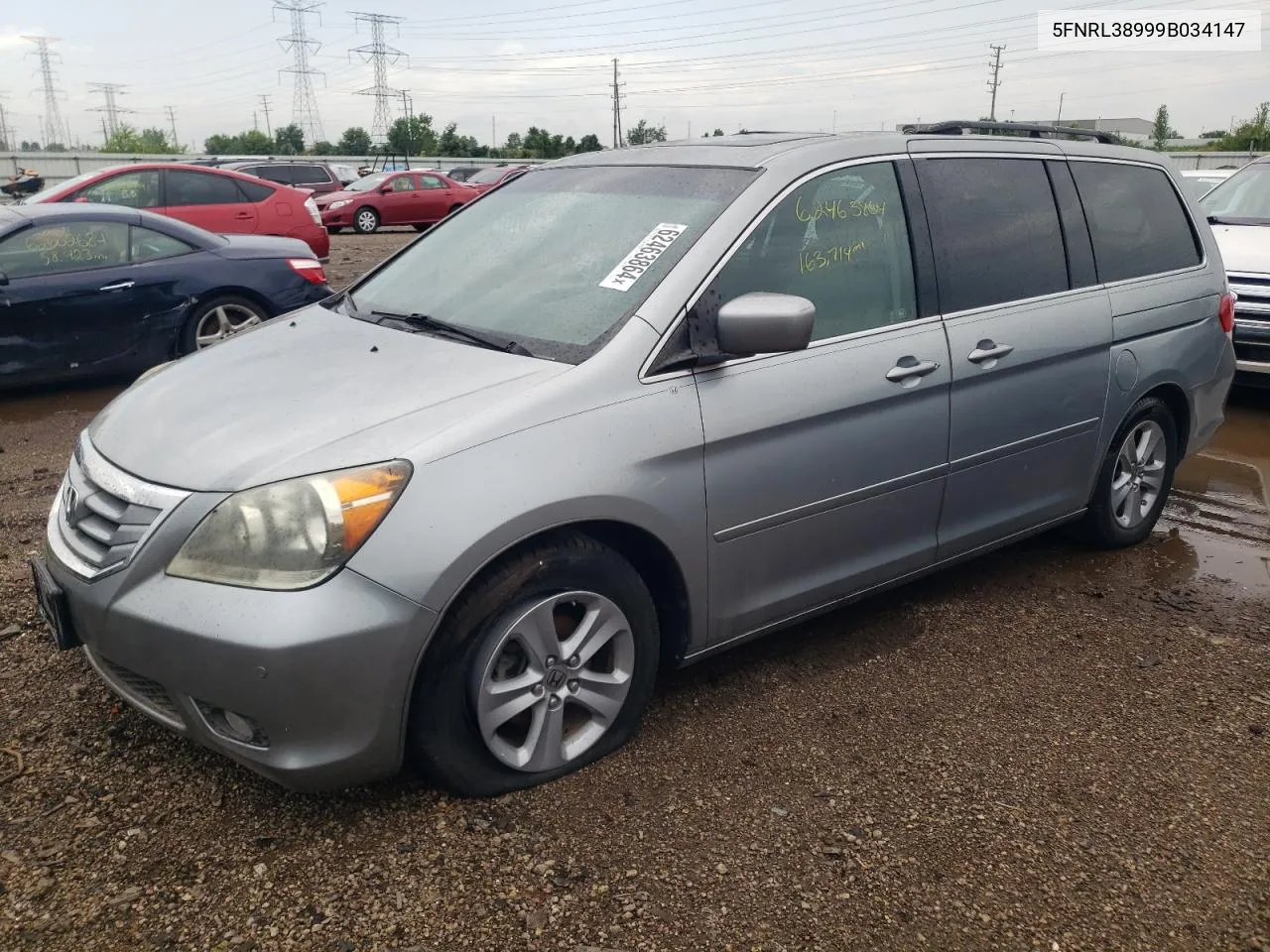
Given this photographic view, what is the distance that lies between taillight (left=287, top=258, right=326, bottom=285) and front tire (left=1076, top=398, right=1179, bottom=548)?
18.6 ft

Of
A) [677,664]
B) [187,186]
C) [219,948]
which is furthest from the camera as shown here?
[187,186]

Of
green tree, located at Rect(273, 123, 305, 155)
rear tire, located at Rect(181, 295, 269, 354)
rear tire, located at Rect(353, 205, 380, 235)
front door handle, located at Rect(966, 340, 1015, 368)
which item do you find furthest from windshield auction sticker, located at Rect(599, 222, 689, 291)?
green tree, located at Rect(273, 123, 305, 155)

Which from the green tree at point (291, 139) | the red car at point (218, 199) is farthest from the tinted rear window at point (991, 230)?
the green tree at point (291, 139)

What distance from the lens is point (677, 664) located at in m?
3.17

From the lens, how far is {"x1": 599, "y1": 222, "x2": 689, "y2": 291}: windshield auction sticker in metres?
3.12

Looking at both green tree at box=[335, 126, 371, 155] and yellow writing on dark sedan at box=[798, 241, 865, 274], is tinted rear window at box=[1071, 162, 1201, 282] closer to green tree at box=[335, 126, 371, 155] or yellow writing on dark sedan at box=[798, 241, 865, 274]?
yellow writing on dark sedan at box=[798, 241, 865, 274]

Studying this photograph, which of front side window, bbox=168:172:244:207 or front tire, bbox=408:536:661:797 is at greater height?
front side window, bbox=168:172:244:207

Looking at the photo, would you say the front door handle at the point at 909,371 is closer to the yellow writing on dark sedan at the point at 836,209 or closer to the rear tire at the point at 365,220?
the yellow writing on dark sedan at the point at 836,209

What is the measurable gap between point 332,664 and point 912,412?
6.63ft

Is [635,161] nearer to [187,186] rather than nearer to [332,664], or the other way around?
[332,664]

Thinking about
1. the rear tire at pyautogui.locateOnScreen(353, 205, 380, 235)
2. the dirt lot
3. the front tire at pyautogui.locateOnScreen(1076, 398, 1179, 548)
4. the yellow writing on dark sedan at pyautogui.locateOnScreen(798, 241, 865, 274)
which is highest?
the yellow writing on dark sedan at pyautogui.locateOnScreen(798, 241, 865, 274)

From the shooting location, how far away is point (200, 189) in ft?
39.1

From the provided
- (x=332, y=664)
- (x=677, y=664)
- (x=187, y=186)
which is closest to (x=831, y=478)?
(x=677, y=664)

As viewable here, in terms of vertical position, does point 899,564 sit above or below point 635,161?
below
